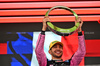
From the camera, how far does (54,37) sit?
254 centimetres

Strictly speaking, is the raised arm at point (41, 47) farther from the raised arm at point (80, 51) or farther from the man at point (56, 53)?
the raised arm at point (80, 51)

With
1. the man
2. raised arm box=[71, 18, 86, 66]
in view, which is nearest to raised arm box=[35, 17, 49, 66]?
the man

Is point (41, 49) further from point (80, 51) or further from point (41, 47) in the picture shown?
point (80, 51)

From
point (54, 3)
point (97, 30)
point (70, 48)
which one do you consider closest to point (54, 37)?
point (70, 48)

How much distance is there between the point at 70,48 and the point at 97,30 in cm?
59

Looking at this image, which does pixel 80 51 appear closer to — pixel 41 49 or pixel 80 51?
pixel 80 51

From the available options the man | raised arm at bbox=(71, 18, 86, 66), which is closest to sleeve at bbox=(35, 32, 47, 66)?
the man

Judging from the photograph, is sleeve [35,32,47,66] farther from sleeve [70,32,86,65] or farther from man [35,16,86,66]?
sleeve [70,32,86,65]

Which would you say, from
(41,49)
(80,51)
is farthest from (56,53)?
(80,51)

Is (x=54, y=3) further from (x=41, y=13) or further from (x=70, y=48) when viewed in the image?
(x=70, y=48)

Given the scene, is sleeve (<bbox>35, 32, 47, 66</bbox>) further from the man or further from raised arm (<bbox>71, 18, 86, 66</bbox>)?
raised arm (<bbox>71, 18, 86, 66</bbox>)

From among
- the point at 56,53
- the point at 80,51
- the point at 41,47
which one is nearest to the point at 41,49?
the point at 41,47

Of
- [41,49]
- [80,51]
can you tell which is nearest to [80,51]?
[80,51]

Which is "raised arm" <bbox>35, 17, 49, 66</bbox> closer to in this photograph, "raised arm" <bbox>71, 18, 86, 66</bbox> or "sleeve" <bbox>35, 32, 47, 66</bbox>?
"sleeve" <bbox>35, 32, 47, 66</bbox>
